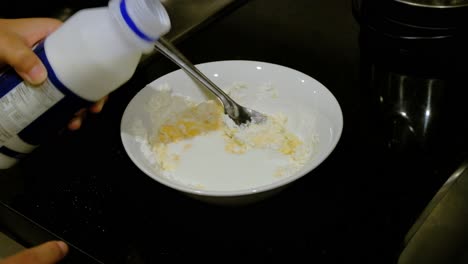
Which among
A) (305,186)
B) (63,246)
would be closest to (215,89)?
(305,186)

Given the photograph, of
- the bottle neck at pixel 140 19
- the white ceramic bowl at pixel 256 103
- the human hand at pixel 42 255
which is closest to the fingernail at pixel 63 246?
the human hand at pixel 42 255

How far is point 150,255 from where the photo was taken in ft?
1.95

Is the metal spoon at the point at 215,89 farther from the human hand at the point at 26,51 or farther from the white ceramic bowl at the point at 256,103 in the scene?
the human hand at the point at 26,51

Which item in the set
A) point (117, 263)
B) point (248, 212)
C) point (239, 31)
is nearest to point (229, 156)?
point (248, 212)

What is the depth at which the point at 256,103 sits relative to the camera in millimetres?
792

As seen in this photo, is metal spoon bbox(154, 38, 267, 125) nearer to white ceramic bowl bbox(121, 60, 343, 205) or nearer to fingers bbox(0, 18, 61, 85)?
white ceramic bowl bbox(121, 60, 343, 205)

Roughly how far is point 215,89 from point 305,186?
A: 0.20m

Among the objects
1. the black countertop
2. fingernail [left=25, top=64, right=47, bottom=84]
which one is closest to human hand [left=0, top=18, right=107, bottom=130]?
fingernail [left=25, top=64, right=47, bottom=84]

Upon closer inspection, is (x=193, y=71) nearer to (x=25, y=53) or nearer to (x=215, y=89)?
(x=215, y=89)

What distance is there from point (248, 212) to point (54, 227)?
0.26m

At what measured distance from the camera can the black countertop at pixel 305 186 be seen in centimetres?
60

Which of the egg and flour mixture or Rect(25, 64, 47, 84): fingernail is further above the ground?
Rect(25, 64, 47, 84): fingernail

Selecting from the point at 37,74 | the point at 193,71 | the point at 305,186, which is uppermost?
the point at 37,74

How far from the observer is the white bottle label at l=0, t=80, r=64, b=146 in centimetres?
57
